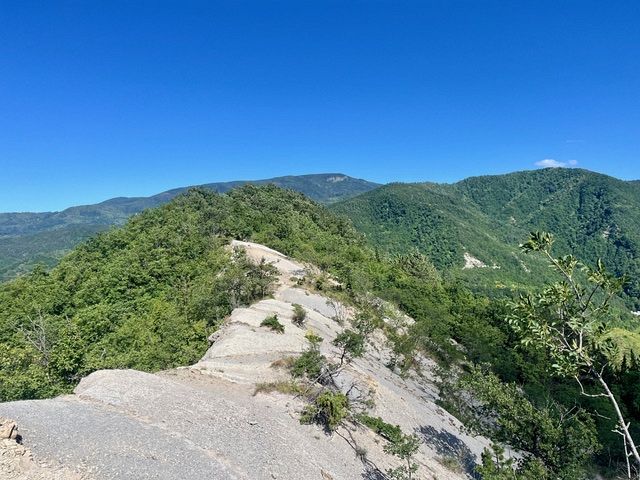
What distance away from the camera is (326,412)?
1764 centimetres

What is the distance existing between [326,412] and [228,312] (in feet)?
53.4

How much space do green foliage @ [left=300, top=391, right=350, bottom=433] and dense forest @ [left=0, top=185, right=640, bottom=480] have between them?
6219 millimetres

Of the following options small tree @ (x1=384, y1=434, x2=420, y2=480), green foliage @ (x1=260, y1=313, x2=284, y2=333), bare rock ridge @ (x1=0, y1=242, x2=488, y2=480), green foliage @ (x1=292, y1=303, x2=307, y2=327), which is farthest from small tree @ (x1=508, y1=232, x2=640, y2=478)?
green foliage @ (x1=292, y1=303, x2=307, y2=327)

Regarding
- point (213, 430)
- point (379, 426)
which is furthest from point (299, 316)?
point (213, 430)

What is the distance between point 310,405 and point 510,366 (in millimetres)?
33342

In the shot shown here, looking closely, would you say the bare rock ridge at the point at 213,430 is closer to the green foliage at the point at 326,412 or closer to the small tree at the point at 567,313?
the green foliage at the point at 326,412

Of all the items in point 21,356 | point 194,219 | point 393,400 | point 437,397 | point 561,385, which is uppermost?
point 194,219

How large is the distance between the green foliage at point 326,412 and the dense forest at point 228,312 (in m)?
6.22

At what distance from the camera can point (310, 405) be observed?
18.2 metres

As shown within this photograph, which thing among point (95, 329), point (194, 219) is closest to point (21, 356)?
point (95, 329)

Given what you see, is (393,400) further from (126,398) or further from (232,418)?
(126,398)

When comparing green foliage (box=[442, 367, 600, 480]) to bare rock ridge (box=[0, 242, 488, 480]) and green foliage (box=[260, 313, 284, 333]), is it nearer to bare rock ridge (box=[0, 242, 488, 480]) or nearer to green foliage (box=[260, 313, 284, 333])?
bare rock ridge (box=[0, 242, 488, 480])

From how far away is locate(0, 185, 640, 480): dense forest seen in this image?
1705 cm

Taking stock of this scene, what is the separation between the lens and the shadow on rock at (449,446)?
20594 millimetres
